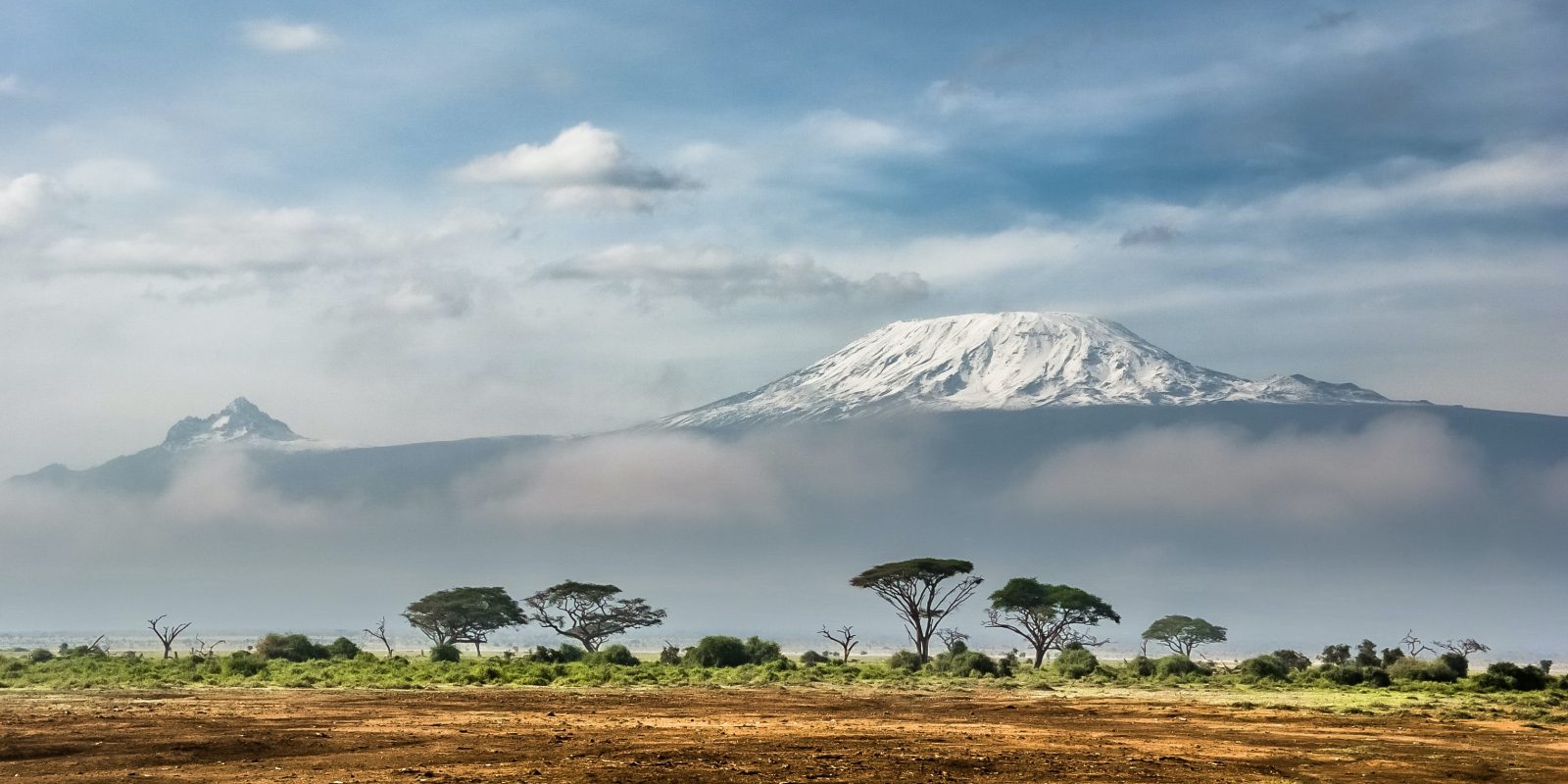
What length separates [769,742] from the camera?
29.2 meters

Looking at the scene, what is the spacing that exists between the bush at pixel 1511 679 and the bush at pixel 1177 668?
44.5ft

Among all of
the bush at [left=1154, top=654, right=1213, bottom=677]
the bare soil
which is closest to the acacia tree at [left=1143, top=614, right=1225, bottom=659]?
the bush at [left=1154, top=654, right=1213, bottom=677]

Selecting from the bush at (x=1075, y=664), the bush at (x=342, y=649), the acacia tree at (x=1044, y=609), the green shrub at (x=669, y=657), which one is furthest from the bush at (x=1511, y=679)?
the bush at (x=342, y=649)

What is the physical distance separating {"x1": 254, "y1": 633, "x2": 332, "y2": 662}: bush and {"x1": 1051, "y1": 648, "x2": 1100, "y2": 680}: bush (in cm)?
3875

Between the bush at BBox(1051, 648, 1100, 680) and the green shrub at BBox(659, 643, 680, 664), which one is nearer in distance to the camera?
the bush at BBox(1051, 648, 1100, 680)

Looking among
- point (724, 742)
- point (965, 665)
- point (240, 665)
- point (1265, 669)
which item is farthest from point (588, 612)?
point (724, 742)

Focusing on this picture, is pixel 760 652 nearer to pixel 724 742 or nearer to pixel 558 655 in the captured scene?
pixel 558 655

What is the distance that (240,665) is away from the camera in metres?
58.3

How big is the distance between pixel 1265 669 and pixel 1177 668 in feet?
15.4

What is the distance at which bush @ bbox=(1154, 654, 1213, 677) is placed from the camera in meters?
66.4

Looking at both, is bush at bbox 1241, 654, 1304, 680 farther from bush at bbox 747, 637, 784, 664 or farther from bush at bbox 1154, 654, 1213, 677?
bush at bbox 747, 637, 784, 664

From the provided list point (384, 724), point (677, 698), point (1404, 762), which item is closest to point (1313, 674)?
point (677, 698)

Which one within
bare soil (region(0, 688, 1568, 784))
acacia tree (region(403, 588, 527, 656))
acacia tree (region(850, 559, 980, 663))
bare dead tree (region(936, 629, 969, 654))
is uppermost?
acacia tree (region(850, 559, 980, 663))

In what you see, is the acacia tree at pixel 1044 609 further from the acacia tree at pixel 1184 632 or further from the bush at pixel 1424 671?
the bush at pixel 1424 671
